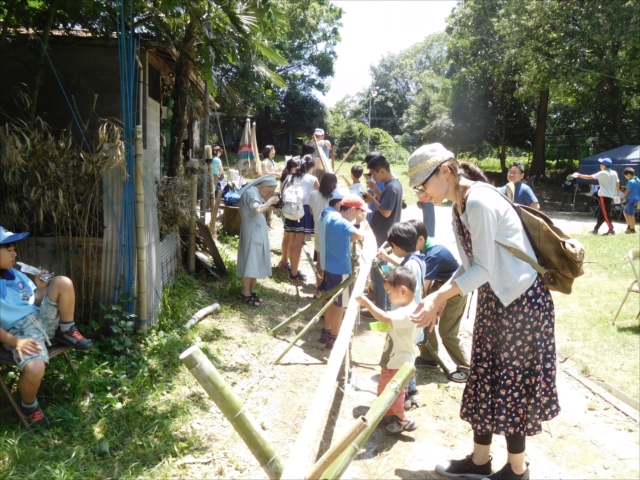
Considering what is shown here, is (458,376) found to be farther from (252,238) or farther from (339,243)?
(252,238)

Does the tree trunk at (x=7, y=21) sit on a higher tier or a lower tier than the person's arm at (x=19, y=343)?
higher

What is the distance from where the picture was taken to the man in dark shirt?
5.29 meters

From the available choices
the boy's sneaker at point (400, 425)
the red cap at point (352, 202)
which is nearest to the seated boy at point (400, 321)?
the boy's sneaker at point (400, 425)

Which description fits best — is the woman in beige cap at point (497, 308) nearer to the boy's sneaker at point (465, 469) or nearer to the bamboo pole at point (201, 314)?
the boy's sneaker at point (465, 469)

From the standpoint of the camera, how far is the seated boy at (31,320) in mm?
3180

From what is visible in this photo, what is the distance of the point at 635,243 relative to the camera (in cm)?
1080

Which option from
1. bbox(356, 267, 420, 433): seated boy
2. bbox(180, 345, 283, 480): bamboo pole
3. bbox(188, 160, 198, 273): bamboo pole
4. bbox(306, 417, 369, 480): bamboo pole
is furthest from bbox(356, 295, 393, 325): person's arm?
bbox(188, 160, 198, 273): bamboo pole

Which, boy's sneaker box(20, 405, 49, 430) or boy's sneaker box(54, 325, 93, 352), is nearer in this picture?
boy's sneaker box(20, 405, 49, 430)

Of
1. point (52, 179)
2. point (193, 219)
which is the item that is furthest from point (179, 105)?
point (52, 179)

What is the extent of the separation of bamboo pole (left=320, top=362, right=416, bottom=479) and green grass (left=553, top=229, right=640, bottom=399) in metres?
3.16

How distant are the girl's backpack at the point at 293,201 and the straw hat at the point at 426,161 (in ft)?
15.0

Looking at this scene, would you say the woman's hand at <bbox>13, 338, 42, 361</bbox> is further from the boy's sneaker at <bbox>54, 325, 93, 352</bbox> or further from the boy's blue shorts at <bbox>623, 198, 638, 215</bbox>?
the boy's blue shorts at <bbox>623, 198, 638, 215</bbox>

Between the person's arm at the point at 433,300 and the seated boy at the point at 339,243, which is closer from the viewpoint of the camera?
the person's arm at the point at 433,300

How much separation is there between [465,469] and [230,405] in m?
1.90
